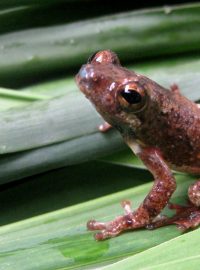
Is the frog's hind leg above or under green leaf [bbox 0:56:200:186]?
under

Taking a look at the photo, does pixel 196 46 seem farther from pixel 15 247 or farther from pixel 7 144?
pixel 15 247

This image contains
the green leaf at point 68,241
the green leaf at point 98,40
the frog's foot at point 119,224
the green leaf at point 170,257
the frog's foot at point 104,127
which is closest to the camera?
the green leaf at point 170,257

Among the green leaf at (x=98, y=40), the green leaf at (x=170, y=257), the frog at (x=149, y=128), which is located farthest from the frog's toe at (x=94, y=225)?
the green leaf at (x=98, y=40)

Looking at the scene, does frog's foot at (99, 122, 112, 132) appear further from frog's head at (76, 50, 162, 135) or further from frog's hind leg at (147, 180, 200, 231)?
frog's hind leg at (147, 180, 200, 231)

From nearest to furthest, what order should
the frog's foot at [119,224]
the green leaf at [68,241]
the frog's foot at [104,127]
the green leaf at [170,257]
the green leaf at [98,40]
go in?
the green leaf at [170,257]
the green leaf at [68,241]
the frog's foot at [119,224]
the frog's foot at [104,127]
the green leaf at [98,40]

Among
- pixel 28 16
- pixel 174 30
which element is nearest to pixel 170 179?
pixel 174 30

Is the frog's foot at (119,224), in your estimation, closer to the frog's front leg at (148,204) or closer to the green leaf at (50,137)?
the frog's front leg at (148,204)

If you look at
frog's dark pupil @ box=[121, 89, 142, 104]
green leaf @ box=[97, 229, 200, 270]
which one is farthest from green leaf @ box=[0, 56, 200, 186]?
green leaf @ box=[97, 229, 200, 270]
